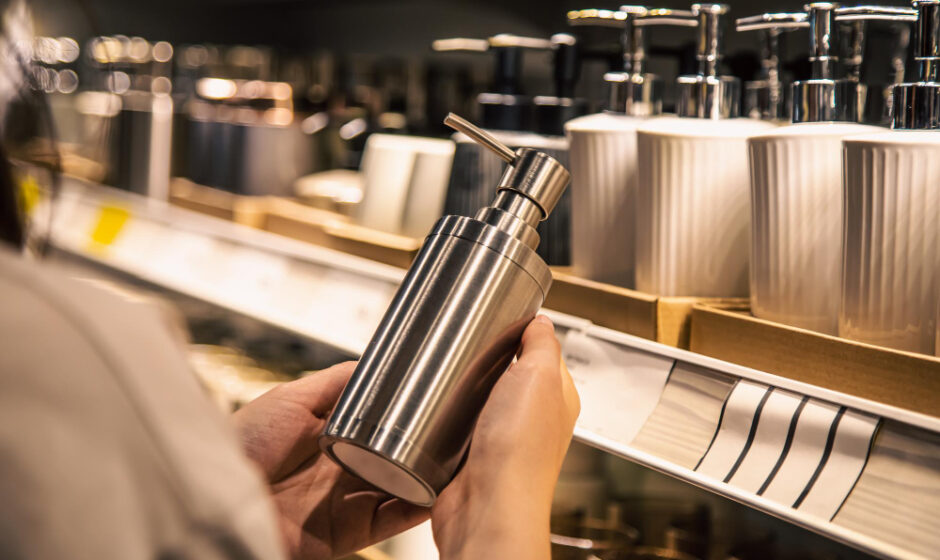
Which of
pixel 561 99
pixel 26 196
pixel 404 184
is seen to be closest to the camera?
pixel 26 196

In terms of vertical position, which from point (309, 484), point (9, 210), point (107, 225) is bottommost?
point (309, 484)

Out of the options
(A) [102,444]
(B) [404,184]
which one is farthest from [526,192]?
(B) [404,184]

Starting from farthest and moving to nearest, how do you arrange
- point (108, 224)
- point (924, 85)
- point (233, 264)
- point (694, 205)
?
point (108, 224) < point (233, 264) < point (694, 205) < point (924, 85)

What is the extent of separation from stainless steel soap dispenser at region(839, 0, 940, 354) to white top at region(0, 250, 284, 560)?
0.36 meters

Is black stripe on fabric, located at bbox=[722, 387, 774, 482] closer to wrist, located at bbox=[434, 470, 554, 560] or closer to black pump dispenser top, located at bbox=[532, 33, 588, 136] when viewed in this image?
wrist, located at bbox=[434, 470, 554, 560]

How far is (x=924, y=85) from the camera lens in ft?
1.65

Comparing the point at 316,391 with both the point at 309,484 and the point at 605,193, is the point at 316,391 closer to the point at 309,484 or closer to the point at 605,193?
the point at 309,484

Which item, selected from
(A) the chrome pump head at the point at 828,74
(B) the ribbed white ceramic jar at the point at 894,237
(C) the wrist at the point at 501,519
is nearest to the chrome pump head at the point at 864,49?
(A) the chrome pump head at the point at 828,74

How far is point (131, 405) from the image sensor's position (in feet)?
0.82

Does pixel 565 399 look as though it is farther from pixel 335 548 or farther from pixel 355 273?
pixel 355 273

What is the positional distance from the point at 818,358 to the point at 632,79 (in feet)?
0.98

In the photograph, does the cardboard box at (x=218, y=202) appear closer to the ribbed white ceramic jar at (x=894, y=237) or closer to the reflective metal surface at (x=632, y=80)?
the reflective metal surface at (x=632, y=80)

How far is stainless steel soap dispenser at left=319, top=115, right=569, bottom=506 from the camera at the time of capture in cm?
46

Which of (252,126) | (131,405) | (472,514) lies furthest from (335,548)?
(252,126)
